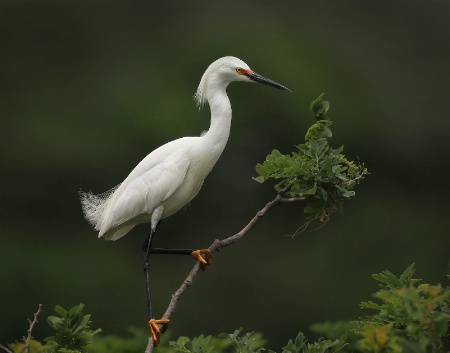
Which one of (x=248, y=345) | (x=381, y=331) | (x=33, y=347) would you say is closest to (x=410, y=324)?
(x=381, y=331)

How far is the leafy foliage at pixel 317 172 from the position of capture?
3744 millimetres

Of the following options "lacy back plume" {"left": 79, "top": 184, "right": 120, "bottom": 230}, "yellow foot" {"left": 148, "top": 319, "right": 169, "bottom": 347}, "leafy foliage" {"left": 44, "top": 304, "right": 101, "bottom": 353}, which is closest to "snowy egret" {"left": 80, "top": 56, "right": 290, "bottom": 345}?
"lacy back plume" {"left": 79, "top": 184, "right": 120, "bottom": 230}

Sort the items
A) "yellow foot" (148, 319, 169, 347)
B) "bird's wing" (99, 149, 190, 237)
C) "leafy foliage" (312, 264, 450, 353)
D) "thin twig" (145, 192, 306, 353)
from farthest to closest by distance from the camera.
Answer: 1. "bird's wing" (99, 149, 190, 237)
2. "yellow foot" (148, 319, 169, 347)
3. "thin twig" (145, 192, 306, 353)
4. "leafy foliage" (312, 264, 450, 353)

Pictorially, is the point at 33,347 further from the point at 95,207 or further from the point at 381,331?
the point at 95,207

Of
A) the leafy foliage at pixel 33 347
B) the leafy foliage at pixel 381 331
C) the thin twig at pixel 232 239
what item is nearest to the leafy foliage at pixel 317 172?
the thin twig at pixel 232 239

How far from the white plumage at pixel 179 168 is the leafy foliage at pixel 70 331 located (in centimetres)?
79

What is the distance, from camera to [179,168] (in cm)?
436

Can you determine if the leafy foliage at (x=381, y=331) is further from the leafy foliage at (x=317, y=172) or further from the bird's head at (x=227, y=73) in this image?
the bird's head at (x=227, y=73)

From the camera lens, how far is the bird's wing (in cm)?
435

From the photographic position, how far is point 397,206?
11133mm

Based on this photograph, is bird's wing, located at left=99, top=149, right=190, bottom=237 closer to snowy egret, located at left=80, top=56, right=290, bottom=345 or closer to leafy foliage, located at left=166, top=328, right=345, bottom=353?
snowy egret, located at left=80, top=56, right=290, bottom=345

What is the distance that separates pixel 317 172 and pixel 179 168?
29.6 inches

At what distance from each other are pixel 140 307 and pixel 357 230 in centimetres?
210

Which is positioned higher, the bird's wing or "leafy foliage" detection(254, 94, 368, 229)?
the bird's wing
